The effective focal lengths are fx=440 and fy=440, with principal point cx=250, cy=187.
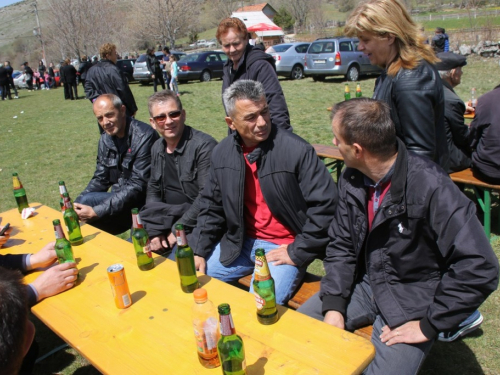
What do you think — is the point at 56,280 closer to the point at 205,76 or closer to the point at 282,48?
the point at 282,48

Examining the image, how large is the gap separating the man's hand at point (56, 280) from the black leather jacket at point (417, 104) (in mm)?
2097

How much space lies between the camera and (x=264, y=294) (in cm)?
195

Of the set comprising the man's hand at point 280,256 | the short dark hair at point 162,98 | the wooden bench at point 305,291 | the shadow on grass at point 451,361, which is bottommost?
the shadow on grass at point 451,361

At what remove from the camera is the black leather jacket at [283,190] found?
9.05ft

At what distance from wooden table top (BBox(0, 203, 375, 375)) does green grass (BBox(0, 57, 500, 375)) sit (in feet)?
3.64

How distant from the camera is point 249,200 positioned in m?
3.04

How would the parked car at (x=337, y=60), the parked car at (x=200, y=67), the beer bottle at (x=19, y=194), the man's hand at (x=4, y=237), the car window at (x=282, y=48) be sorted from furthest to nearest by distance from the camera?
1. the parked car at (x=200, y=67)
2. the car window at (x=282, y=48)
3. the parked car at (x=337, y=60)
4. the beer bottle at (x=19, y=194)
5. the man's hand at (x=4, y=237)

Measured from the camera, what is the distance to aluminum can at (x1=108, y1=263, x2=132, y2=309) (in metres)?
2.18

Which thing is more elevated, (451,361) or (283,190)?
(283,190)

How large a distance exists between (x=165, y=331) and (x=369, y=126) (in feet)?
4.44

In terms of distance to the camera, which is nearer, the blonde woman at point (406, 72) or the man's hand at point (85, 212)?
the blonde woman at point (406, 72)

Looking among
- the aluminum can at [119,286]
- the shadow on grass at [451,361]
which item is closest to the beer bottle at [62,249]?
the aluminum can at [119,286]

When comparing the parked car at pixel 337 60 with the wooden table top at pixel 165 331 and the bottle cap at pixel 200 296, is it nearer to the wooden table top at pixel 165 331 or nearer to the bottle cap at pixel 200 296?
the wooden table top at pixel 165 331

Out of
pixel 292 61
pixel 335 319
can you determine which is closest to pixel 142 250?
pixel 335 319
